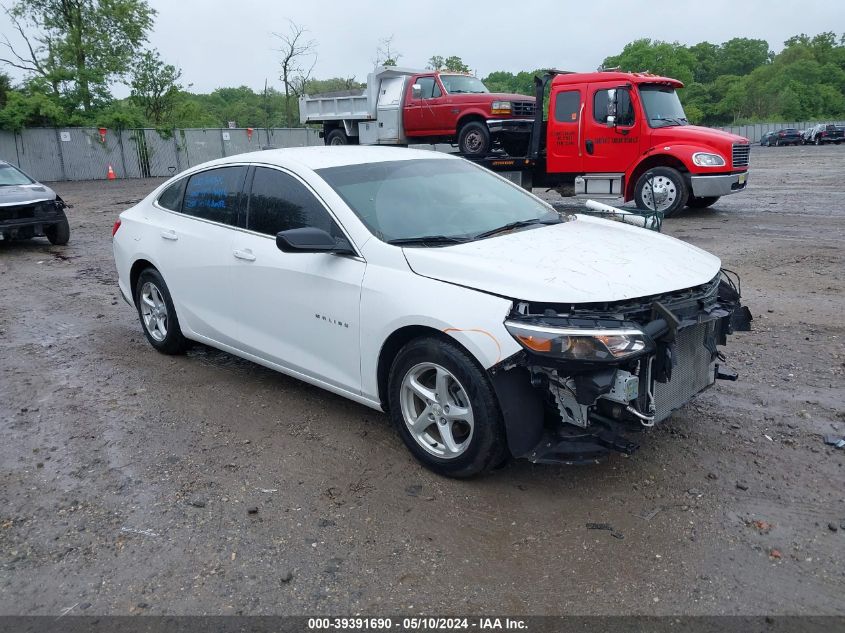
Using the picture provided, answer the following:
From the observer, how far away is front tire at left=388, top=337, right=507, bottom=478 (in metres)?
3.48

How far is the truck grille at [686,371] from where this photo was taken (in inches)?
143

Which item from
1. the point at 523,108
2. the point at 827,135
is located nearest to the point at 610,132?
the point at 523,108

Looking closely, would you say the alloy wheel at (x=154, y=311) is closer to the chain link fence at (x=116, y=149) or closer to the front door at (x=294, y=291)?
the front door at (x=294, y=291)

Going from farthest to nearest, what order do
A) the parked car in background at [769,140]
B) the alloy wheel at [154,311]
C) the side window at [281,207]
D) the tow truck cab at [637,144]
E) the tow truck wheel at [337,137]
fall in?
the parked car in background at [769,140], the tow truck wheel at [337,137], the tow truck cab at [637,144], the alloy wheel at [154,311], the side window at [281,207]

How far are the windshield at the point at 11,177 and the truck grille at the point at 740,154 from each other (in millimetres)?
12559

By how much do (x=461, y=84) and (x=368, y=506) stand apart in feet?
49.0

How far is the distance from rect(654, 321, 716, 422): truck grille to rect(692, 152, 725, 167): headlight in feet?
33.2

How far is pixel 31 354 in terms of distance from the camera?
6.20m

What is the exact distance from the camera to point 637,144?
44.4 feet

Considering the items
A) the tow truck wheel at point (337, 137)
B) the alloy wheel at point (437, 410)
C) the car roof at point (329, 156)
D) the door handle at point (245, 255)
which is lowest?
the alloy wheel at point (437, 410)

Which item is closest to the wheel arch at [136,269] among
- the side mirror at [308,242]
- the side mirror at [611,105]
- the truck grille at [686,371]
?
the side mirror at [308,242]

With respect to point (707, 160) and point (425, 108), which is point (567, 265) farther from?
point (425, 108)

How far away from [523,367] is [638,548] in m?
0.94

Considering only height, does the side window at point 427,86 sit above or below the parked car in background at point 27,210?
above
